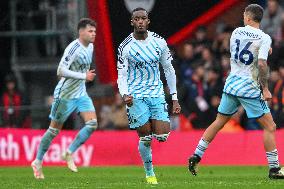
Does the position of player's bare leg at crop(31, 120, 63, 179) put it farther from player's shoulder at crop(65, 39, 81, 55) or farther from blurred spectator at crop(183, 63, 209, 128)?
blurred spectator at crop(183, 63, 209, 128)

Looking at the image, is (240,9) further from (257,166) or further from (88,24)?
(88,24)

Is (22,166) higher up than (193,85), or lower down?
lower down

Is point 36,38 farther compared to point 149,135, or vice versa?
point 36,38

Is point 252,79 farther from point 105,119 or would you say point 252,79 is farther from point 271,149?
point 105,119

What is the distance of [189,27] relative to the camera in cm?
2806

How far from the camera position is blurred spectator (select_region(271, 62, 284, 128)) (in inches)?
908

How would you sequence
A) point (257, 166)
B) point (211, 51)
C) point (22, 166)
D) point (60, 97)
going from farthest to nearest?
point (211, 51) < point (22, 166) < point (257, 166) < point (60, 97)

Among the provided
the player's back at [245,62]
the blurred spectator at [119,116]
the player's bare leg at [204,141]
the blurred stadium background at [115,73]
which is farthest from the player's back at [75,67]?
the blurred spectator at [119,116]

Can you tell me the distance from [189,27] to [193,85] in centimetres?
359

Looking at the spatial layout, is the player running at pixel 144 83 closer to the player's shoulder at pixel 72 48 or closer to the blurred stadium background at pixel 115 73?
the player's shoulder at pixel 72 48

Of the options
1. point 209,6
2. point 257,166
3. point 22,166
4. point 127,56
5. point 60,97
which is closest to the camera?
point 127,56

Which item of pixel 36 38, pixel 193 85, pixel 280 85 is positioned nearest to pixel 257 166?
pixel 280 85

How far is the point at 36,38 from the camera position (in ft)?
97.2

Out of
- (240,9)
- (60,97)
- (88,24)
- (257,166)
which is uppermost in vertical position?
(240,9)
